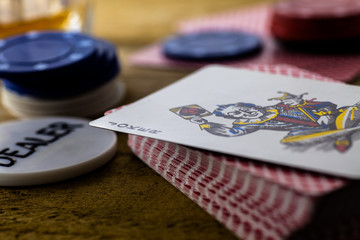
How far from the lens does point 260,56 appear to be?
3.42 ft

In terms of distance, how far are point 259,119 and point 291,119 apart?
4 centimetres

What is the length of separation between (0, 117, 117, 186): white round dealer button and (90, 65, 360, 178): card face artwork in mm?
80

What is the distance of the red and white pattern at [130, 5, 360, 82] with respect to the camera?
3.03 ft

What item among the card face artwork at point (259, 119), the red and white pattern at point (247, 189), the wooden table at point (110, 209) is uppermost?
the card face artwork at point (259, 119)

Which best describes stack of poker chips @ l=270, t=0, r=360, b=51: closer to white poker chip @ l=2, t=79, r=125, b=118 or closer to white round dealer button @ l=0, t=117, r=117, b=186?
white poker chip @ l=2, t=79, r=125, b=118

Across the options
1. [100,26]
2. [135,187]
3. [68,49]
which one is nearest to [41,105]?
[68,49]

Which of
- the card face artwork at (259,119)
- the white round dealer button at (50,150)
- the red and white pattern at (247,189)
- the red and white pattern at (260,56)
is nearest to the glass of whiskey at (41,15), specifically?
the red and white pattern at (260,56)

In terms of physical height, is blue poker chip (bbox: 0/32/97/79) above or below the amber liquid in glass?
below

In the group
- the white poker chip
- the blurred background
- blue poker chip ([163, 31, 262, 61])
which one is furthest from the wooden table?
the blurred background

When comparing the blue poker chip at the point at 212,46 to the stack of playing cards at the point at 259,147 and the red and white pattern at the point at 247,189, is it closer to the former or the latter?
the stack of playing cards at the point at 259,147

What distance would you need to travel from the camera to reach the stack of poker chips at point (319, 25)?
0.96 meters

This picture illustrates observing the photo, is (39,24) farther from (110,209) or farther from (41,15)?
(110,209)

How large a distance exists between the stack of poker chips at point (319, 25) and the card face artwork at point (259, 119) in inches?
12.5

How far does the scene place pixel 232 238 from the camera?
477mm
